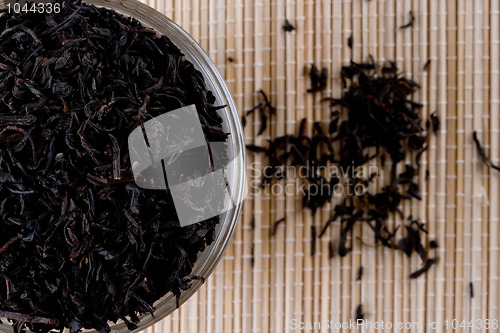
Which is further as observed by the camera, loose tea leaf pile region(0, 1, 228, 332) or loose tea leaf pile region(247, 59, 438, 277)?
loose tea leaf pile region(247, 59, 438, 277)

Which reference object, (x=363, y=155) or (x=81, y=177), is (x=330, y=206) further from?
(x=81, y=177)

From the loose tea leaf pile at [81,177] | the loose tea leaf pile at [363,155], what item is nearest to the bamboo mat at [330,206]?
the loose tea leaf pile at [363,155]

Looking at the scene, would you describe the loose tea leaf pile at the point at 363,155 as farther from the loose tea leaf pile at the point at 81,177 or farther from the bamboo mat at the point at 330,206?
the loose tea leaf pile at the point at 81,177

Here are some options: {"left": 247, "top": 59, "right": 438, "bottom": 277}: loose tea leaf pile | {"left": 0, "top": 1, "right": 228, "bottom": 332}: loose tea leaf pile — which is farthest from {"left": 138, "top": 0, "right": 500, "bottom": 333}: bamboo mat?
{"left": 0, "top": 1, "right": 228, "bottom": 332}: loose tea leaf pile

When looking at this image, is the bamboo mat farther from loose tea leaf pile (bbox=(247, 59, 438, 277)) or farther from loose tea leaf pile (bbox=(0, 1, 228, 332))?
loose tea leaf pile (bbox=(0, 1, 228, 332))

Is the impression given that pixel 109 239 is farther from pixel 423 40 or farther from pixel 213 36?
pixel 423 40

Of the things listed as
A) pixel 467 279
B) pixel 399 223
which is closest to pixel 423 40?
pixel 399 223

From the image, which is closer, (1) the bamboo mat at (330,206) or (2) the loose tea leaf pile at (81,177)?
(2) the loose tea leaf pile at (81,177)
